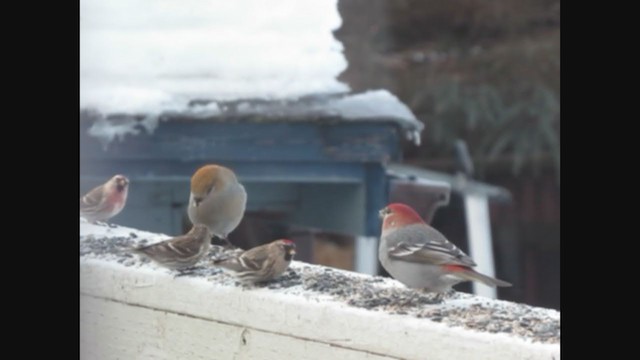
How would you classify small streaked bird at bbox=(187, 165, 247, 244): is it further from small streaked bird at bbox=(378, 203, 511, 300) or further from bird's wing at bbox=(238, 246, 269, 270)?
small streaked bird at bbox=(378, 203, 511, 300)

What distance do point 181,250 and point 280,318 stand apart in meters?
0.32

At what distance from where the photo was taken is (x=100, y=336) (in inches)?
80.2

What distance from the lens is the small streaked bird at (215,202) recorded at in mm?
2189

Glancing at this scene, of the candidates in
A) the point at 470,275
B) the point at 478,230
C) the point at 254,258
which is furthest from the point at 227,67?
the point at 478,230

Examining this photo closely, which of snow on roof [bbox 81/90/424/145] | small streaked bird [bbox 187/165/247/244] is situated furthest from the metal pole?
small streaked bird [bbox 187/165/247/244]

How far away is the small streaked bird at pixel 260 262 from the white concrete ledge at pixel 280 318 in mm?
21

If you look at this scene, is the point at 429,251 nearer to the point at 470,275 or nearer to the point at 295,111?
the point at 470,275

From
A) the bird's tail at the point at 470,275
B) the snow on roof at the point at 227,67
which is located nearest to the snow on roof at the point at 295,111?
the snow on roof at the point at 227,67

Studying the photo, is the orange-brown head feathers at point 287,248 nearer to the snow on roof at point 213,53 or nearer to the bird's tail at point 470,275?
the bird's tail at point 470,275

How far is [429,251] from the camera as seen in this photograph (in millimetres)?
1883

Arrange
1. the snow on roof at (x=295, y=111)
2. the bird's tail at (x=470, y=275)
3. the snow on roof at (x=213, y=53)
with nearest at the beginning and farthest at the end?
1. the bird's tail at (x=470, y=275)
2. the snow on roof at (x=213, y=53)
3. the snow on roof at (x=295, y=111)

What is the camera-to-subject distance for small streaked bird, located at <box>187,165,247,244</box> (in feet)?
7.18

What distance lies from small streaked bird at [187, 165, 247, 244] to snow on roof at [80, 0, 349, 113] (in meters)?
0.30
